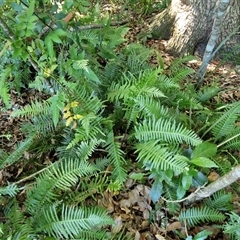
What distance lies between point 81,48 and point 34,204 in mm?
1369

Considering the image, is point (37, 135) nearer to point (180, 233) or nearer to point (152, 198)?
point (152, 198)

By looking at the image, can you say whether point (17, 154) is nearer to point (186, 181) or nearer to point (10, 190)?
point (10, 190)

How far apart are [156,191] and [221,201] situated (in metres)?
0.53

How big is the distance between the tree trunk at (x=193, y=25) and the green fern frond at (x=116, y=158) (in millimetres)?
2024

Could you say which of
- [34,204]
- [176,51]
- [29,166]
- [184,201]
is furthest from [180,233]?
[176,51]

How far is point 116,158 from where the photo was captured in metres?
2.67

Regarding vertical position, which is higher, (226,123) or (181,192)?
(226,123)

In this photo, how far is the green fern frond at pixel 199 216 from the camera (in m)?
2.49

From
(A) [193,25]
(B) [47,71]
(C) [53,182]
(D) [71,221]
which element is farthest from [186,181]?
(A) [193,25]

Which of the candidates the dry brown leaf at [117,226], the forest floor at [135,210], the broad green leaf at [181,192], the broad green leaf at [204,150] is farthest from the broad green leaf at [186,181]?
the dry brown leaf at [117,226]

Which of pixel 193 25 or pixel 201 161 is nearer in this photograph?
pixel 201 161

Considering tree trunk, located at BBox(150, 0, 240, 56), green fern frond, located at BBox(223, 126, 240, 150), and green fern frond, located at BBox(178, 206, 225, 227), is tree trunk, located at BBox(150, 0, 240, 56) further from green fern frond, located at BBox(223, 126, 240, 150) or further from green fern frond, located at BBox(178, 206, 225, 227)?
green fern frond, located at BBox(178, 206, 225, 227)

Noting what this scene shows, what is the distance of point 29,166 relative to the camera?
2959mm

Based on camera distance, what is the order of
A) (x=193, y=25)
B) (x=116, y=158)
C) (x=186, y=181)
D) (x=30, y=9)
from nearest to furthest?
(x=30, y=9) < (x=186, y=181) < (x=116, y=158) < (x=193, y=25)
